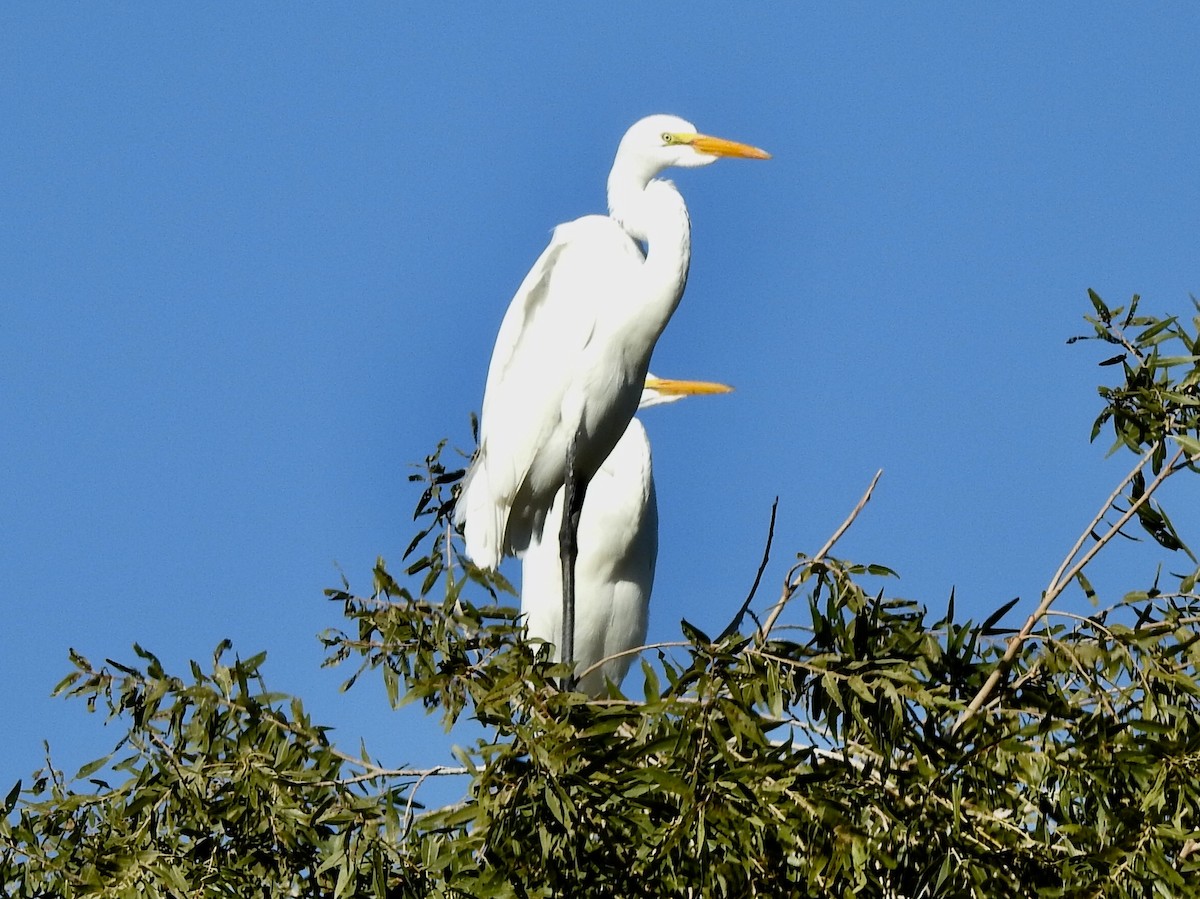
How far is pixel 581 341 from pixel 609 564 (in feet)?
3.93

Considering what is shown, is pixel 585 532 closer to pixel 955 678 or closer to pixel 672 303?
pixel 672 303

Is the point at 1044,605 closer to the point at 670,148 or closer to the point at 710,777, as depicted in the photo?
the point at 710,777

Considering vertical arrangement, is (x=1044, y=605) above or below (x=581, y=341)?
below

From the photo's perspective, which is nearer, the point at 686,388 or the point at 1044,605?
the point at 1044,605

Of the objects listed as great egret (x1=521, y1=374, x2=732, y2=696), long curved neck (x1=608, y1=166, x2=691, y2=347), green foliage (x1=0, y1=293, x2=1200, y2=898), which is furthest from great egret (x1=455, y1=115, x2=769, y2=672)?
green foliage (x1=0, y1=293, x2=1200, y2=898)

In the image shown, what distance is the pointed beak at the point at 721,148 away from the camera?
16.4ft

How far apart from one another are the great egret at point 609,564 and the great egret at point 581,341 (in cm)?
62

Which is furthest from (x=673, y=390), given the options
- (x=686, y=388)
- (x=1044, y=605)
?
(x=1044, y=605)

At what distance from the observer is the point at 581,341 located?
4.78 m

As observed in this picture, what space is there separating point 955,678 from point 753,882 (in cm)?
49

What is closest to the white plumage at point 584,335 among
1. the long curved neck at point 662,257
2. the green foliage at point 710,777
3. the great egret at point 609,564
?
the long curved neck at point 662,257

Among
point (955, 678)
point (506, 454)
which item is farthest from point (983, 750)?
point (506, 454)

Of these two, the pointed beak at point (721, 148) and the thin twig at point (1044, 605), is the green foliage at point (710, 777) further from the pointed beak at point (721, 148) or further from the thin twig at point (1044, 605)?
the pointed beak at point (721, 148)

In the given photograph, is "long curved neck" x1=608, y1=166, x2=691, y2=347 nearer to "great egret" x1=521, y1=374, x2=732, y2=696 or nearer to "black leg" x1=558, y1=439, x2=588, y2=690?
"black leg" x1=558, y1=439, x2=588, y2=690
